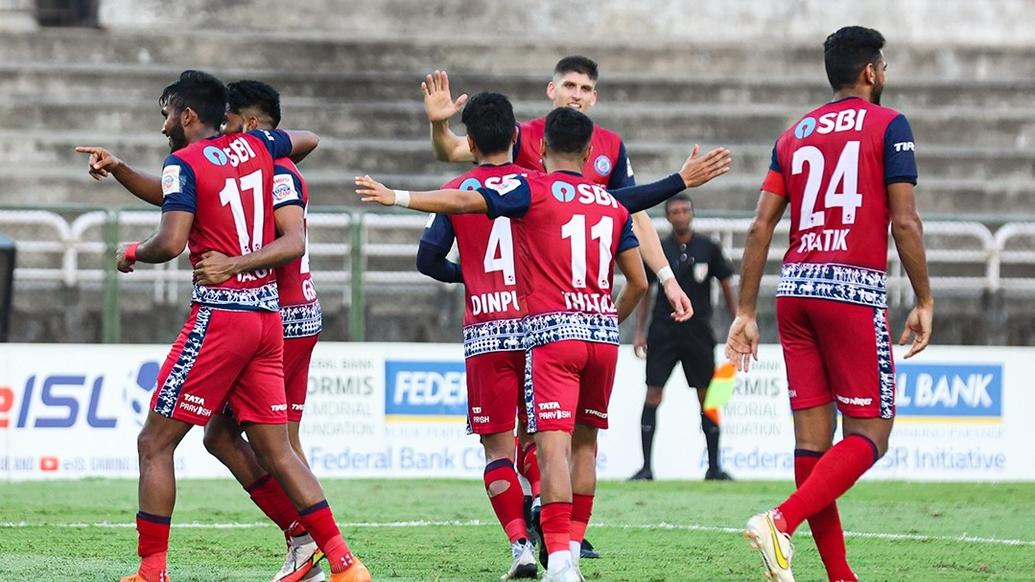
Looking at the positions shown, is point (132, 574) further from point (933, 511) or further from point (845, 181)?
point (933, 511)

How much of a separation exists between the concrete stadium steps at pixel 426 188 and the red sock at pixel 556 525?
13817mm

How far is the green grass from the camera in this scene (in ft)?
30.0

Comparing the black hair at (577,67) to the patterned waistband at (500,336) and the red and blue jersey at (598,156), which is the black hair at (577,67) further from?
the patterned waistband at (500,336)

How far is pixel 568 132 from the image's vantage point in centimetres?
841

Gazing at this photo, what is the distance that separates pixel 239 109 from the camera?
888 centimetres

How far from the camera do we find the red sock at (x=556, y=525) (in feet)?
26.6

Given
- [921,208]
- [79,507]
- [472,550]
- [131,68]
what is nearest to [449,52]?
[131,68]

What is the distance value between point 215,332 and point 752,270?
93.5 inches

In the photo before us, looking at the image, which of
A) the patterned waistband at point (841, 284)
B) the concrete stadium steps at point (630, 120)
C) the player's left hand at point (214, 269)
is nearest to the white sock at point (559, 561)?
the patterned waistband at point (841, 284)

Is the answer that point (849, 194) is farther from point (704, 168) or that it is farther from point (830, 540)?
point (830, 540)

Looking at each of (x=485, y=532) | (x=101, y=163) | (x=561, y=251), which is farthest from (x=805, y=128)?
(x=485, y=532)

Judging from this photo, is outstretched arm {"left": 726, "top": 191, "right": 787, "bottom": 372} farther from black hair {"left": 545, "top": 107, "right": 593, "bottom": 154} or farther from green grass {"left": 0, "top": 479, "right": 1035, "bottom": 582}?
green grass {"left": 0, "top": 479, "right": 1035, "bottom": 582}

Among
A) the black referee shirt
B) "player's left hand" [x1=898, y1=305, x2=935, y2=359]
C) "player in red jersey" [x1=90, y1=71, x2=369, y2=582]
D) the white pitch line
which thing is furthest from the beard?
the black referee shirt

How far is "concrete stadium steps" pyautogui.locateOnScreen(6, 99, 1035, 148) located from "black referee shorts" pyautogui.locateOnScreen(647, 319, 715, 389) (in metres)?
7.52
